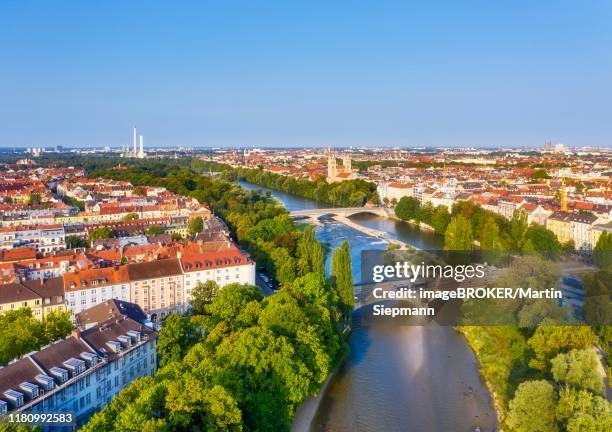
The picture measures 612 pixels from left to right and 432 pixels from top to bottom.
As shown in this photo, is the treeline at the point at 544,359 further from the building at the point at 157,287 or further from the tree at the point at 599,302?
the building at the point at 157,287

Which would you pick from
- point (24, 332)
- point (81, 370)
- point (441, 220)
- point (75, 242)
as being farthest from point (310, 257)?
point (441, 220)

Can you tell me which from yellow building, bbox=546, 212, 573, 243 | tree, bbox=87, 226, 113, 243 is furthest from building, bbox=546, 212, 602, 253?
tree, bbox=87, 226, 113, 243

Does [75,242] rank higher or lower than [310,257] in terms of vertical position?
lower

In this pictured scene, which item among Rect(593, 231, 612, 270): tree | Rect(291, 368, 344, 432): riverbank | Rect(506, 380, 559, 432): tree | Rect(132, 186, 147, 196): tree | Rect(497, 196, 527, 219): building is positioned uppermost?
Rect(132, 186, 147, 196): tree

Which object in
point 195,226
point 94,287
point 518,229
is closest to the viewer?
point 94,287

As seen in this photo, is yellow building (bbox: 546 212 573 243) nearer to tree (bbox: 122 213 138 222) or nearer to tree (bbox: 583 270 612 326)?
tree (bbox: 583 270 612 326)

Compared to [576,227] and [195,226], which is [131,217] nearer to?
[195,226]

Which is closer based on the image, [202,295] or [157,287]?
[202,295]

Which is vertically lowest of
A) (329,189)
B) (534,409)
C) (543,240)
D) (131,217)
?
(534,409)

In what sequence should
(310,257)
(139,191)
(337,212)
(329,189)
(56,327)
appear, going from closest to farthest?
(56,327)
(310,257)
(337,212)
(139,191)
(329,189)
